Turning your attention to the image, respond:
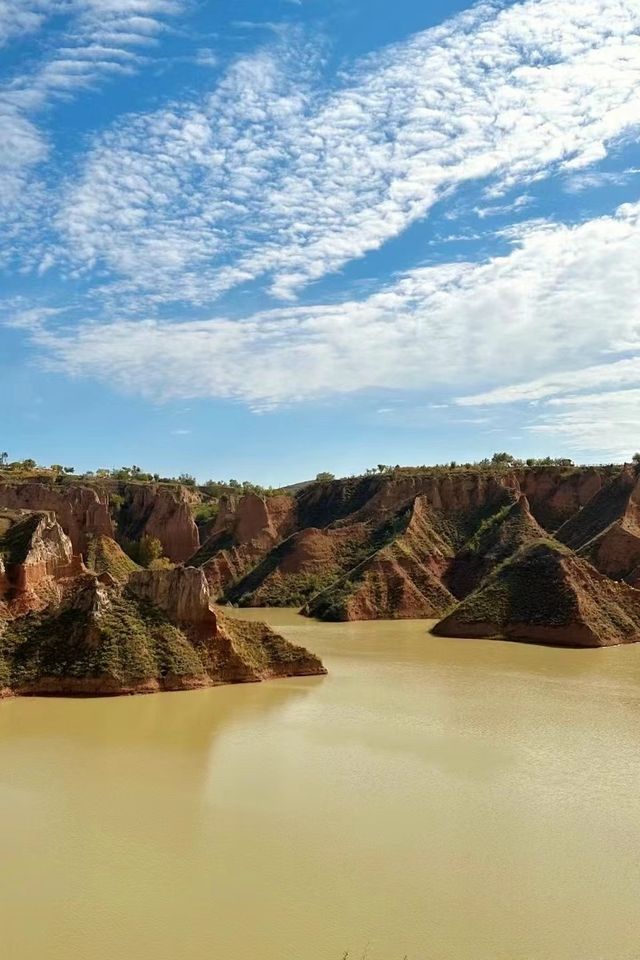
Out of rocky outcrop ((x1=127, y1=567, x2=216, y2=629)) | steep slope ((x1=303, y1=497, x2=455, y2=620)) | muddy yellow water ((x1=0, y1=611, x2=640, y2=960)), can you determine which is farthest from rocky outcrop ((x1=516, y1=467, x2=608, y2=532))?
rocky outcrop ((x1=127, y1=567, x2=216, y2=629))

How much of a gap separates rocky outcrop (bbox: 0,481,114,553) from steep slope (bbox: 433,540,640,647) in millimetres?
28521

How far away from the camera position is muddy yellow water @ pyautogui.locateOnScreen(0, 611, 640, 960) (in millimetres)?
10766

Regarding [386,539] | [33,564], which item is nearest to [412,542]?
[386,539]

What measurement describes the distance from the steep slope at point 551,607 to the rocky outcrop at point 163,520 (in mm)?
36537

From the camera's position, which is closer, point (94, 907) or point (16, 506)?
point (94, 907)

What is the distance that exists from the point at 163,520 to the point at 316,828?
6399 centimetres

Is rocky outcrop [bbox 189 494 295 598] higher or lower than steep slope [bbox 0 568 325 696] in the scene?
higher

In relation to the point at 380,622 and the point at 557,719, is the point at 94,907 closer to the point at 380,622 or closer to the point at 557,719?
the point at 557,719

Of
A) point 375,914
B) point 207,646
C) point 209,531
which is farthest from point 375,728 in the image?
point 209,531

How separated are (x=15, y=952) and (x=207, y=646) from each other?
1644 cm

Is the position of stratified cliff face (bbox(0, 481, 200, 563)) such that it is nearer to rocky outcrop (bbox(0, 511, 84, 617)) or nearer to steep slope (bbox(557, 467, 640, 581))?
rocky outcrop (bbox(0, 511, 84, 617))

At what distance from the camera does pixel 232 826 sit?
1430 cm

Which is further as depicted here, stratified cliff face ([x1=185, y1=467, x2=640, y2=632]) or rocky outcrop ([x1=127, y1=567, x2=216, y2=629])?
stratified cliff face ([x1=185, y1=467, x2=640, y2=632])

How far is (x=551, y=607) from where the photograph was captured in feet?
134
